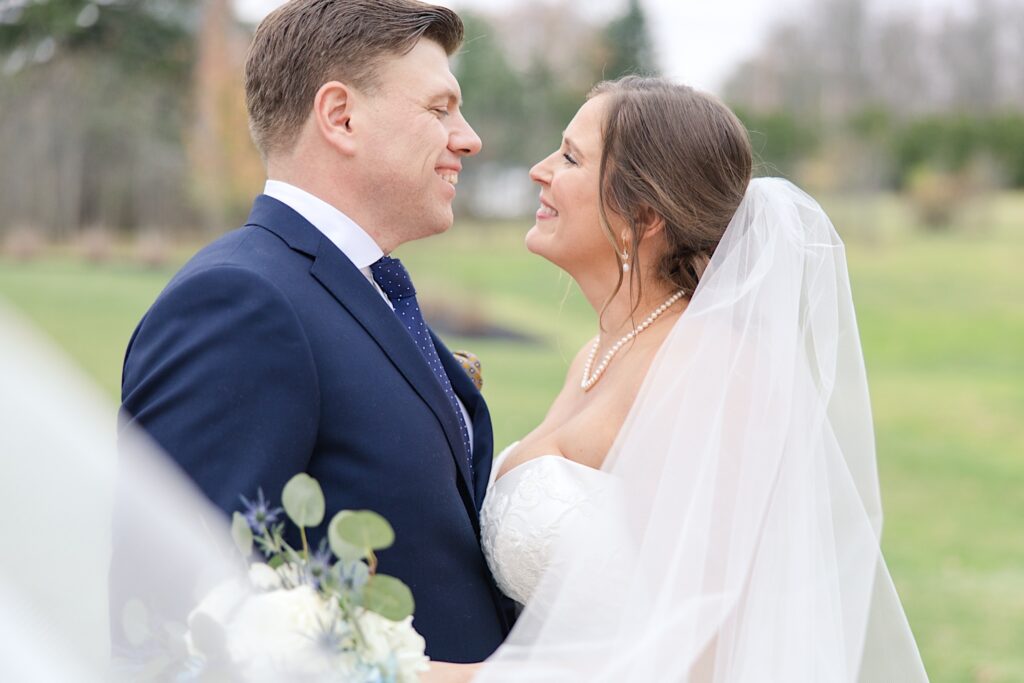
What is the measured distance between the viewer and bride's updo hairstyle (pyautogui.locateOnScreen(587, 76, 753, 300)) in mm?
3240

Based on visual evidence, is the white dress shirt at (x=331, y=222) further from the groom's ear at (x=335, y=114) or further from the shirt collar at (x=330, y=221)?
the groom's ear at (x=335, y=114)

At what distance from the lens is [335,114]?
285cm

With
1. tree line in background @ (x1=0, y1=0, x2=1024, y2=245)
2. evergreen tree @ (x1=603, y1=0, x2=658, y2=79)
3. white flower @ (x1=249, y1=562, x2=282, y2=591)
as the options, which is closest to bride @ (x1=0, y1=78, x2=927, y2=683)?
white flower @ (x1=249, y1=562, x2=282, y2=591)

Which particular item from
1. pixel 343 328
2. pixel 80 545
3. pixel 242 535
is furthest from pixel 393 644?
pixel 343 328

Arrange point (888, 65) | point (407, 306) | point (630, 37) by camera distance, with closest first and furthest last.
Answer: point (407, 306), point (630, 37), point (888, 65)

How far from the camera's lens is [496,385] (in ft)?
53.5

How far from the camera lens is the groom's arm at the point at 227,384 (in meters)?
2.29

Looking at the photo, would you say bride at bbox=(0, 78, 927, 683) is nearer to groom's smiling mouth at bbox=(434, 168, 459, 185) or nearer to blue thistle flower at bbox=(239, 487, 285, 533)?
blue thistle flower at bbox=(239, 487, 285, 533)

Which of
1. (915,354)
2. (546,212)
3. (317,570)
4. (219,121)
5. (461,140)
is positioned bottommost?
(915,354)

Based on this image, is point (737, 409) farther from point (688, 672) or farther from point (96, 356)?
point (96, 356)

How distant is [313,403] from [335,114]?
32.5 inches

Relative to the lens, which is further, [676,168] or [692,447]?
[676,168]

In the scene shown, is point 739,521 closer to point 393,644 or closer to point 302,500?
point 393,644

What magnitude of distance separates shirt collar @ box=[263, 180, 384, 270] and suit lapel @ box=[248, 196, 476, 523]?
0.07 m
